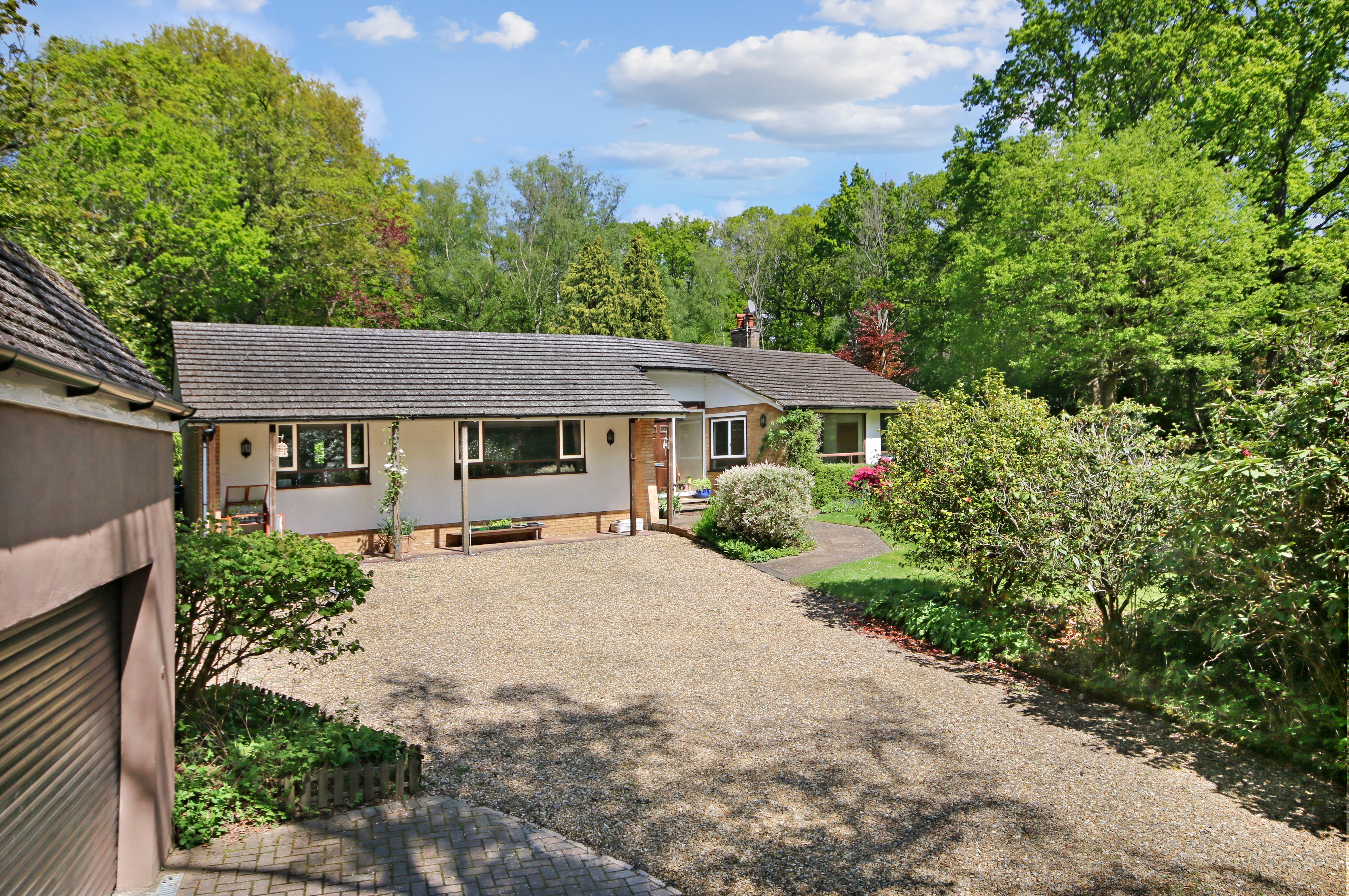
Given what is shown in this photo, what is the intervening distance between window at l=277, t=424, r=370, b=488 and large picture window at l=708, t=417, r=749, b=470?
1117cm

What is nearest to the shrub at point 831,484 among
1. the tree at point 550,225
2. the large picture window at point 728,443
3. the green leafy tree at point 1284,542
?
the large picture window at point 728,443

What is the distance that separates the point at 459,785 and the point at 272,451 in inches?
420

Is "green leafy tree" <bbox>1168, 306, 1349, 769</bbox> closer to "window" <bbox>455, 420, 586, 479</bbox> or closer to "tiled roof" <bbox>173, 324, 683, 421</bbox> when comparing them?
"tiled roof" <bbox>173, 324, 683, 421</bbox>

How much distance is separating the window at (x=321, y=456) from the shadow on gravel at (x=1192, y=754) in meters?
12.0

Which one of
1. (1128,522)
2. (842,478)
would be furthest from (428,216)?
(1128,522)

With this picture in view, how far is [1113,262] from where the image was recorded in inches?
929

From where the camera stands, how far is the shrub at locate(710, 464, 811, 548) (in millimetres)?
15516

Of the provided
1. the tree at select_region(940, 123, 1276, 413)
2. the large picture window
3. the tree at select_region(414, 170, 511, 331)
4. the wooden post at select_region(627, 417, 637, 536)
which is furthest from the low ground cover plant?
the tree at select_region(414, 170, 511, 331)

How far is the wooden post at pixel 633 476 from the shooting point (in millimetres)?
18172

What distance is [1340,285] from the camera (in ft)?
80.9

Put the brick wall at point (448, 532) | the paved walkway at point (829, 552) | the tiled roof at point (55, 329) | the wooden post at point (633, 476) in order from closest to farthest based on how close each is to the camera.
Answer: the tiled roof at point (55, 329), the paved walkway at point (829, 552), the brick wall at point (448, 532), the wooden post at point (633, 476)

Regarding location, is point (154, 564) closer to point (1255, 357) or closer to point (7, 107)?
point (7, 107)

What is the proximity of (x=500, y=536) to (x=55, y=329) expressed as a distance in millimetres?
13465

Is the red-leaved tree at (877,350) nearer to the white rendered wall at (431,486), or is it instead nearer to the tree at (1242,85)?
the tree at (1242,85)
